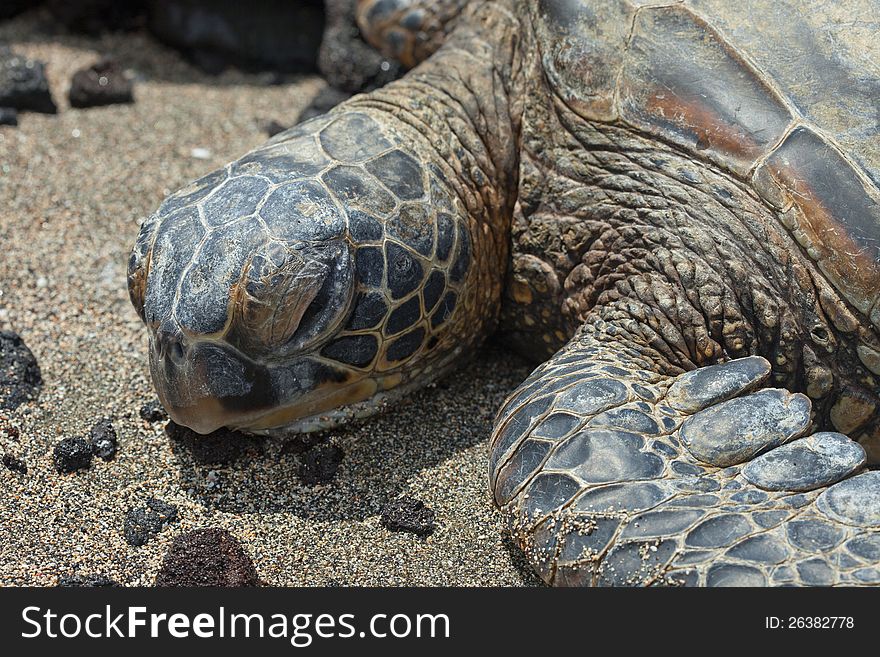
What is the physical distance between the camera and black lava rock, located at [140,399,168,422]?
2.74 m

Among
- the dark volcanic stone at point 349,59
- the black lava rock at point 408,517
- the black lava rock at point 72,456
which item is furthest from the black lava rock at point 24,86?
the black lava rock at point 408,517

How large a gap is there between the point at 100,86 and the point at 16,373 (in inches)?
71.6

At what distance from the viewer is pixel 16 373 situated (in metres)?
2.78

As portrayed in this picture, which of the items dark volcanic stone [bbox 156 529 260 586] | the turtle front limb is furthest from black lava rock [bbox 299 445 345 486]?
the turtle front limb

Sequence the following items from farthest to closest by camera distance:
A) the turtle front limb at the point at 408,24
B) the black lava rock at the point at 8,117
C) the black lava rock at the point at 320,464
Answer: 1. the black lava rock at the point at 8,117
2. the turtle front limb at the point at 408,24
3. the black lava rock at the point at 320,464

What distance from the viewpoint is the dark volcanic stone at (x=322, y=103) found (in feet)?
13.4

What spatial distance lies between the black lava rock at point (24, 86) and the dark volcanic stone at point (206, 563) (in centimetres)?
246

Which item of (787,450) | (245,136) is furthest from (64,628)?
(245,136)

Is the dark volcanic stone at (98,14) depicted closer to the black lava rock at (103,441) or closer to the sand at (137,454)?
the sand at (137,454)

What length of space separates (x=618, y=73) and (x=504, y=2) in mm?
698

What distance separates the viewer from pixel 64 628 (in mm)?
2045

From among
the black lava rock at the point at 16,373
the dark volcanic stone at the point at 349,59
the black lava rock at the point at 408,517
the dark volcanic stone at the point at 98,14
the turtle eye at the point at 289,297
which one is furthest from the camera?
the dark volcanic stone at the point at 98,14

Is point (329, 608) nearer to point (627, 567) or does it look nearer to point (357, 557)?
point (357, 557)

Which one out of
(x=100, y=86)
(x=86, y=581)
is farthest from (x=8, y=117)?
(x=86, y=581)
